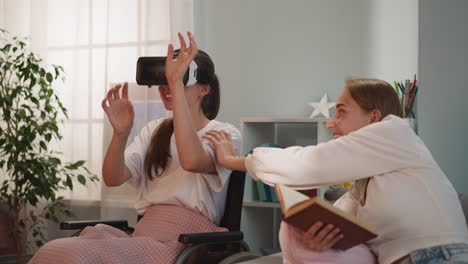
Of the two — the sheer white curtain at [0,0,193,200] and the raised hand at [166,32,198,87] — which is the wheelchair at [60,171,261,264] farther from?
the sheer white curtain at [0,0,193,200]

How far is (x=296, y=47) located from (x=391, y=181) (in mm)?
2240

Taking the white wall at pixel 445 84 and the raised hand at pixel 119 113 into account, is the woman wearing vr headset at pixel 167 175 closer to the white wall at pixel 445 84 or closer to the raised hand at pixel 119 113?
the raised hand at pixel 119 113

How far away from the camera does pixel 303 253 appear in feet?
4.43

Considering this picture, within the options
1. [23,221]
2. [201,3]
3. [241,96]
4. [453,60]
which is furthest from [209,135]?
[23,221]

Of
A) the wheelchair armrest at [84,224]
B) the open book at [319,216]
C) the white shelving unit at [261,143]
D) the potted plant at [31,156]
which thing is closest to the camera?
the open book at [319,216]

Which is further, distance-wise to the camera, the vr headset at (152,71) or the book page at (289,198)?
the vr headset at (152,71)

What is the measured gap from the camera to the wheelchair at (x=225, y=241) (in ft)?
6.00

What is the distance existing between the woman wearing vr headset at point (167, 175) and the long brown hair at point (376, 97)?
0.54 m

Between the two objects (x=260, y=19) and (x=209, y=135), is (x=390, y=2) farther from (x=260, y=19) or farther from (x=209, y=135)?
(x=209, y=135)

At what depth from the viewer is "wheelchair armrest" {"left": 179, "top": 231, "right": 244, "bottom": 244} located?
1.79 meters

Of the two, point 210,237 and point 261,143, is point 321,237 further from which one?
point 261,143

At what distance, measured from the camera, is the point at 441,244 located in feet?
4.60

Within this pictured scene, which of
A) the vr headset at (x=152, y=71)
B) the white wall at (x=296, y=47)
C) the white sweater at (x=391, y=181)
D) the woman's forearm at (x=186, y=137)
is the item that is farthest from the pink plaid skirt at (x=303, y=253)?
the white wall at (x=296, y=47)

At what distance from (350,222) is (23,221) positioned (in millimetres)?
3376
